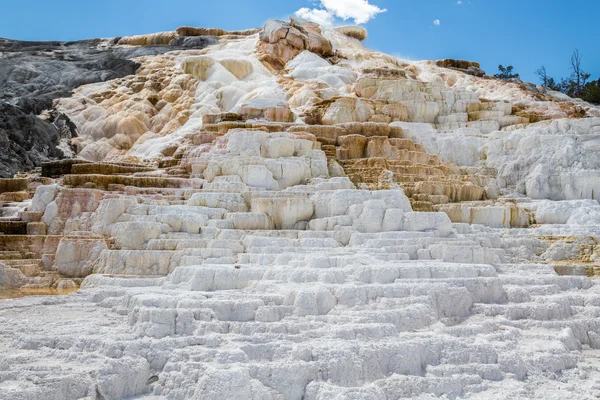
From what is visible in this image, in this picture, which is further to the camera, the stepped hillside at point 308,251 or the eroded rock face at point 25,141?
the eroded rock face at point 25,141

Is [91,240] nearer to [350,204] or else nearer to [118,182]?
[118,182]

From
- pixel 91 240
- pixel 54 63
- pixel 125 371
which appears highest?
pixel 54 63

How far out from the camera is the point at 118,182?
43.8ft

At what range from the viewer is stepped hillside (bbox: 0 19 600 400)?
→ 5867 mm

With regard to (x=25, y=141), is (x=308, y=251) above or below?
below

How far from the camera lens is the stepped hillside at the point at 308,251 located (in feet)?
19.2

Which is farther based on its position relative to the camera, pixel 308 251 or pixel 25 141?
pixel 25 141

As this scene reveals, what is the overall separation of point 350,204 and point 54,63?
79.5 feet

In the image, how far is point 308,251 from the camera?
30.3ft

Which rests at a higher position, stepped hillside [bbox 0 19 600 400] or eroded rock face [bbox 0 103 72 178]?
eroded rock face [bbox 0 103 72 178]

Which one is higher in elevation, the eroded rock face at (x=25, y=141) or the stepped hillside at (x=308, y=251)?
the eroded rock face at (x=25, y=141)

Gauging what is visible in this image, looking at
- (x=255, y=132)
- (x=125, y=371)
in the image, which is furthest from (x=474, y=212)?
(x=125, y=371)

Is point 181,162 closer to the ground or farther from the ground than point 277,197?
farther from the ground

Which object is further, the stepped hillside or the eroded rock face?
the eroded rock face
